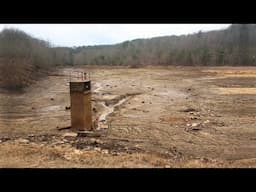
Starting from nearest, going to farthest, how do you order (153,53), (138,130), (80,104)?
(80,104) < (138,130) < (153,53)

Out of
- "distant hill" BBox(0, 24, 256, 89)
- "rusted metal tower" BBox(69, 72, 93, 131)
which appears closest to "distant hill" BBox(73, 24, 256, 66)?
"distant hill" BBox(0, 24, 256, 89)

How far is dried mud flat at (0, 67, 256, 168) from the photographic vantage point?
7484 millimetres

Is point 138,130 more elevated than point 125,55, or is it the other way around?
point 125,55

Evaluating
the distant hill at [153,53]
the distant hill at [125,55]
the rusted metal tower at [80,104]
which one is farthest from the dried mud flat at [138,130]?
the distant hill at [153,53]

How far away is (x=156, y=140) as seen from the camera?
30.2 feet

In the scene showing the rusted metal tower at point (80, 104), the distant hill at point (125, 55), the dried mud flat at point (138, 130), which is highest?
the distant hill at point (125, 55)

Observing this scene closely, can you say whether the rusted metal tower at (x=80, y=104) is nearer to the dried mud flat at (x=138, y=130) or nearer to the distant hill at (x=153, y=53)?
the dried mud flat at (x=138, y=130)

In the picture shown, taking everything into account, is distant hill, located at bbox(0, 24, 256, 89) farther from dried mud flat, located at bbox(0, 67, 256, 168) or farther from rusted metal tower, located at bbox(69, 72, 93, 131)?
rusted metal tower, located at bbox(69, 72, 93, 131)

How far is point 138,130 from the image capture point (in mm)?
10320

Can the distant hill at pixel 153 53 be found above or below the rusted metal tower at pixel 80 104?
above

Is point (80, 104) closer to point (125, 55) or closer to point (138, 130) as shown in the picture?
point (138, 130)

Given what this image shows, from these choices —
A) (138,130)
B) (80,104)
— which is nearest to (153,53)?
(138,130)

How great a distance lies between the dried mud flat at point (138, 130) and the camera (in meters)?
7.48
